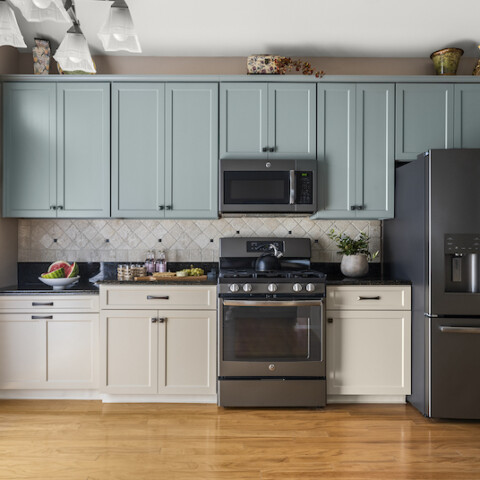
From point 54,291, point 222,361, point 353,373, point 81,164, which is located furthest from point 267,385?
point 81,164

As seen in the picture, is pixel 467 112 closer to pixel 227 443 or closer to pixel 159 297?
pixel 159 297

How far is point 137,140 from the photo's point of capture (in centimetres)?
317

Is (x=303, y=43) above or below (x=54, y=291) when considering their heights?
above

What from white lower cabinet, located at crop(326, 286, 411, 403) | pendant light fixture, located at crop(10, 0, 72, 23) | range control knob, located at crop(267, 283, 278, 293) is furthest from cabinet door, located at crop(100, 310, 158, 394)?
pendant light fixture, located at crop(10, 0, 72, 23)

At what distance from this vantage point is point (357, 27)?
308 centimetres

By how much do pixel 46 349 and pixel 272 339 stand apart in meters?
1.61

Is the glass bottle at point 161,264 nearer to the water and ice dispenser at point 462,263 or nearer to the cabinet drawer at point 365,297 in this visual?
the cabinet drawer at point 365,297

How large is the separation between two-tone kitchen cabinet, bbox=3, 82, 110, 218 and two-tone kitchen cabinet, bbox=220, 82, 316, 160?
93 centimetres

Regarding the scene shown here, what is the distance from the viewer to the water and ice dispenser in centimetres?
268

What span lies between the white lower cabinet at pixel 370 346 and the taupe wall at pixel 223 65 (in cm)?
187

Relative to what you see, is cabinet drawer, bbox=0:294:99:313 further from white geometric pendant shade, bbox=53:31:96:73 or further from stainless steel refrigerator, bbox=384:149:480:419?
stainless steel refrigerator, bbox=384:149:480:419

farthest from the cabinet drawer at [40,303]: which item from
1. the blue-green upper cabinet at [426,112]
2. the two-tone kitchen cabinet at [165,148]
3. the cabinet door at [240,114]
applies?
the blue-green upper cabinet at [426,112]

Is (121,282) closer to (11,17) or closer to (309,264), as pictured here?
(309,264)

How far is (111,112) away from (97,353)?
5.86ft
